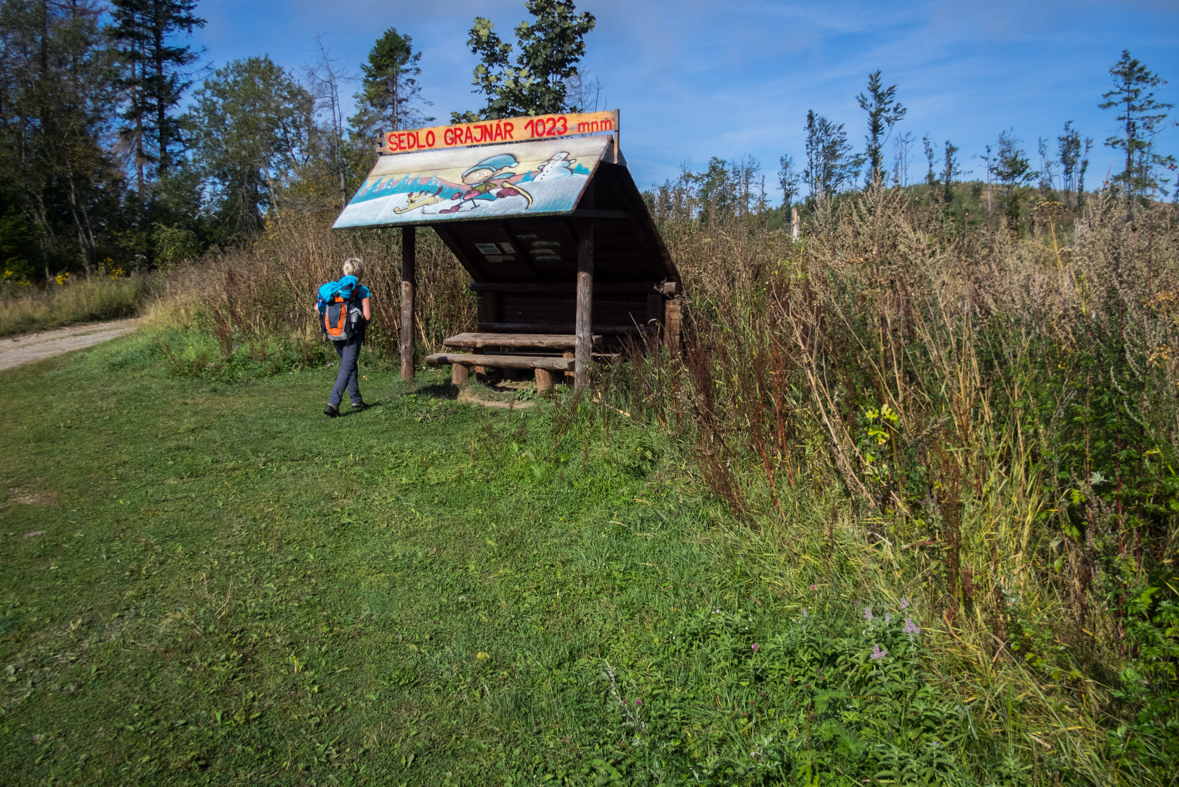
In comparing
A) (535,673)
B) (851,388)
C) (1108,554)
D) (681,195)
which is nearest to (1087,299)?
(851,388)

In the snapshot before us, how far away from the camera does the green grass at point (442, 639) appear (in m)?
2.47

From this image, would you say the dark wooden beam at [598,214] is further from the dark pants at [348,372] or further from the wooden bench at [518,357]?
the dark pants at [348,372]

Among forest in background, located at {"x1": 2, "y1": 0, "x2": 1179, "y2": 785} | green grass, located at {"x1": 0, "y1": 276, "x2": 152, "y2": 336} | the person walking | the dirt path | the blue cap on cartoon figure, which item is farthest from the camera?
green grass, located at {"x1": 0, "y1": 276, "x2": 152, "y2": 336}

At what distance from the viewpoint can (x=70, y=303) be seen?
17859 millimetres

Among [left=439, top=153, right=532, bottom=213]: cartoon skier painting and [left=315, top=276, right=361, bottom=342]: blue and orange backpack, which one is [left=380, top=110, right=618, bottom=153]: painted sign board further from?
[left=315, top=276, right=361, bottom=342]: blue and orange backpack

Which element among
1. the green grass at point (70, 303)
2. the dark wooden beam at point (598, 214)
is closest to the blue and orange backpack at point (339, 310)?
the dark wooden beam at point (598, 214)

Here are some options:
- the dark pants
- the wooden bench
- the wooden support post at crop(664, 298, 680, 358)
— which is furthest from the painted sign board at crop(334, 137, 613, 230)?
the wooden support post at crop(664, 298, 680, 358)

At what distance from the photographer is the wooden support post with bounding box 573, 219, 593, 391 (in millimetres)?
7562

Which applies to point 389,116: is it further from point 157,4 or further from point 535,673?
point 535,673

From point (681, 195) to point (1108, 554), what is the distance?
1040 centimetres

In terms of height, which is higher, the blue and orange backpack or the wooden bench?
the blue and orange backpack

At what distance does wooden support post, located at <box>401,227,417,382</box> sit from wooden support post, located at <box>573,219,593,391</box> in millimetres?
2471

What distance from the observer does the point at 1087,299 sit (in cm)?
336

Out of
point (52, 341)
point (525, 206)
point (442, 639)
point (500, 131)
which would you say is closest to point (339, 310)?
point (525, 206)
